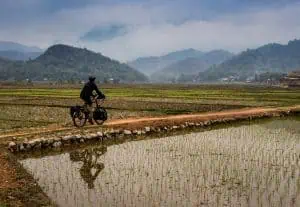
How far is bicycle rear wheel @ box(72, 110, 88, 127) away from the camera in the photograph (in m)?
24.4

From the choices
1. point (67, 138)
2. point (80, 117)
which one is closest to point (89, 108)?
point (80, 117)

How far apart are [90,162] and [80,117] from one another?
7072 millimetres

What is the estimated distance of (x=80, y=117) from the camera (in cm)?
2458

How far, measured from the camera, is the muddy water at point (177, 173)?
12.7 m

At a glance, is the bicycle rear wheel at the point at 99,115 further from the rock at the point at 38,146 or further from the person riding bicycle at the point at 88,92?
the rock at the point at 38,146

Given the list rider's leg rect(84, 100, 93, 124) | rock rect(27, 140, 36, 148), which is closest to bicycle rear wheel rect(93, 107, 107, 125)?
rider's leg rect(84, 100, 93, 124)

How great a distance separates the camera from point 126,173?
15727 millimetres

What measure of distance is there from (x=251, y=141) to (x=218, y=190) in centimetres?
1048

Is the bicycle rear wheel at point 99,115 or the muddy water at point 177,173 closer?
the muddy water at point 177,173

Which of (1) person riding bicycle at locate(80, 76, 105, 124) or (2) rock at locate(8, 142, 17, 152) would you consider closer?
(2) rock at locate(8, 142, 17, 152)

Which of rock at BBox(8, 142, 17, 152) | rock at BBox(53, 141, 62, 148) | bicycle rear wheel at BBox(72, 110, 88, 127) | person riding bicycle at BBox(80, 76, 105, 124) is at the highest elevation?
person riding bicycle at BBox(80, 76, 105, 124)

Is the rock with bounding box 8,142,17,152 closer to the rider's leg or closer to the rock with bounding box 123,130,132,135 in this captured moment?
the rider's leg

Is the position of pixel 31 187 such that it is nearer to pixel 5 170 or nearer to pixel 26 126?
Answer: pixel 5 170

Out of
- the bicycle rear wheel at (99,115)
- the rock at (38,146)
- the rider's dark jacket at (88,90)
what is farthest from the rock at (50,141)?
the bicycle rear wheel at (99,115)
